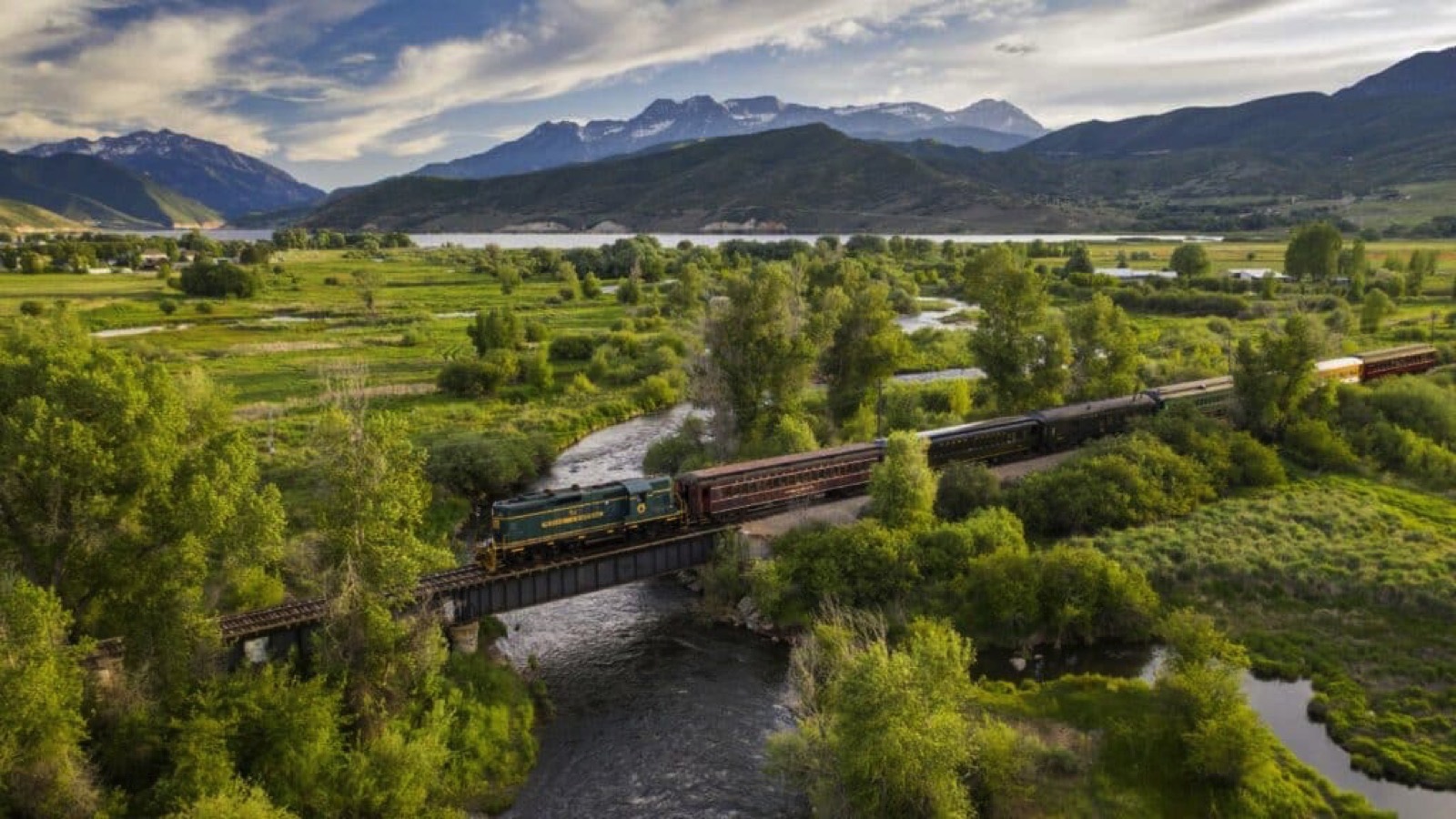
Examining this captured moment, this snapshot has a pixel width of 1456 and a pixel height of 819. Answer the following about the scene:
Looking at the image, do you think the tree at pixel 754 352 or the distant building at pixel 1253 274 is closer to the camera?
the tree at pixel 754 352

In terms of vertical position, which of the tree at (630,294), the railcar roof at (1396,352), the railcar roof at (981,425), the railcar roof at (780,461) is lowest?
the railcar roof at (1396,352)

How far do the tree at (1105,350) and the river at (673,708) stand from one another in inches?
1385

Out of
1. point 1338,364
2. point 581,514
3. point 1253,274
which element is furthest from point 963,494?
point 1253,274

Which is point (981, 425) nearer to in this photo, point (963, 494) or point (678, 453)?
point (963, 494)

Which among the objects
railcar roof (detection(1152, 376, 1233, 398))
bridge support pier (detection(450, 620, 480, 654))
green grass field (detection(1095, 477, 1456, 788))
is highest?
railcar roof (detection(1152, 376, 1233, 398))

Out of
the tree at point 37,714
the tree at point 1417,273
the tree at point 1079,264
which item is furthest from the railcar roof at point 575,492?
the tree at point 1417,273

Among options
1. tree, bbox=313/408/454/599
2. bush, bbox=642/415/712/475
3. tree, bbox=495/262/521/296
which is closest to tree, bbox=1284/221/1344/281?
bush, bbox=642/415/712/475

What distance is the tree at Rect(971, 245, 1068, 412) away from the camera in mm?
65188

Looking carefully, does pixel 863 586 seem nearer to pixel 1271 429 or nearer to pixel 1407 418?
pixel 1271 429

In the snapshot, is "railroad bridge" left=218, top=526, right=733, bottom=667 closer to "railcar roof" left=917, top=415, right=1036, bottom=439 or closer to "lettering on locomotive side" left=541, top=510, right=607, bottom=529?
"lettering on locomotive side" left=541, top=510, right=607, bottom=529

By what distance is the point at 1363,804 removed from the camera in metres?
28.3

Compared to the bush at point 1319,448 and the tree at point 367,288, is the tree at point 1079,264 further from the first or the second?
the tree at point 367,288

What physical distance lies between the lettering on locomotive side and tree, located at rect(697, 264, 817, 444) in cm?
1947

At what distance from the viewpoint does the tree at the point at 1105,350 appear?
69375 mm
